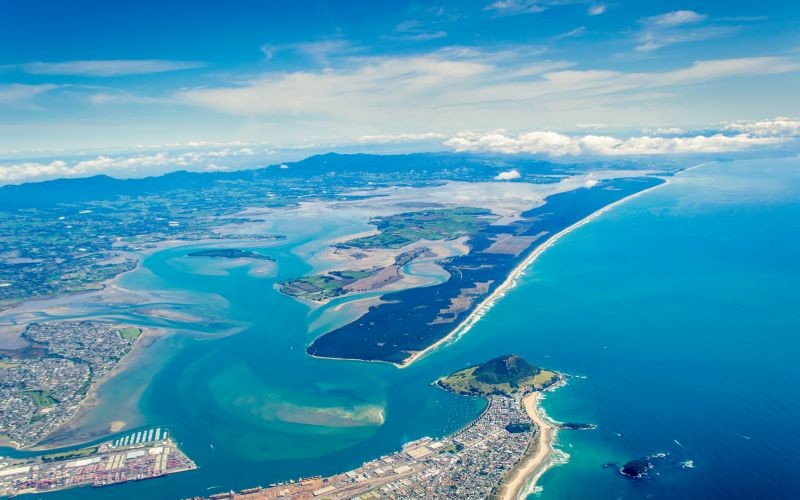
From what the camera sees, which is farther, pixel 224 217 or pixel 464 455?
pixel 224 217

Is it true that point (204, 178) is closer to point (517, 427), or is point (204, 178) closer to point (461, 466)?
point (517, 427)

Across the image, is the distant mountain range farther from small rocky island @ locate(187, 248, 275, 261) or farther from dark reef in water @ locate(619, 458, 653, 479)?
dark reef in water @ locate(619, 458, 653, 479)

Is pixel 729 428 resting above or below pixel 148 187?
below

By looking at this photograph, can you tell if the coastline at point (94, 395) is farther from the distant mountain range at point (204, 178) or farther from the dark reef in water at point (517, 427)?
the distant mountain range at point (204, 178)

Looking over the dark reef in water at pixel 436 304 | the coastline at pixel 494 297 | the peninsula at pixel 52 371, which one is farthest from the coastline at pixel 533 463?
the peninsula at pixel 52 371

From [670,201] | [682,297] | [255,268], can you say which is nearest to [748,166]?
[670,201]

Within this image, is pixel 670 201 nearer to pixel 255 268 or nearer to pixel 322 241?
pixel 322 241
